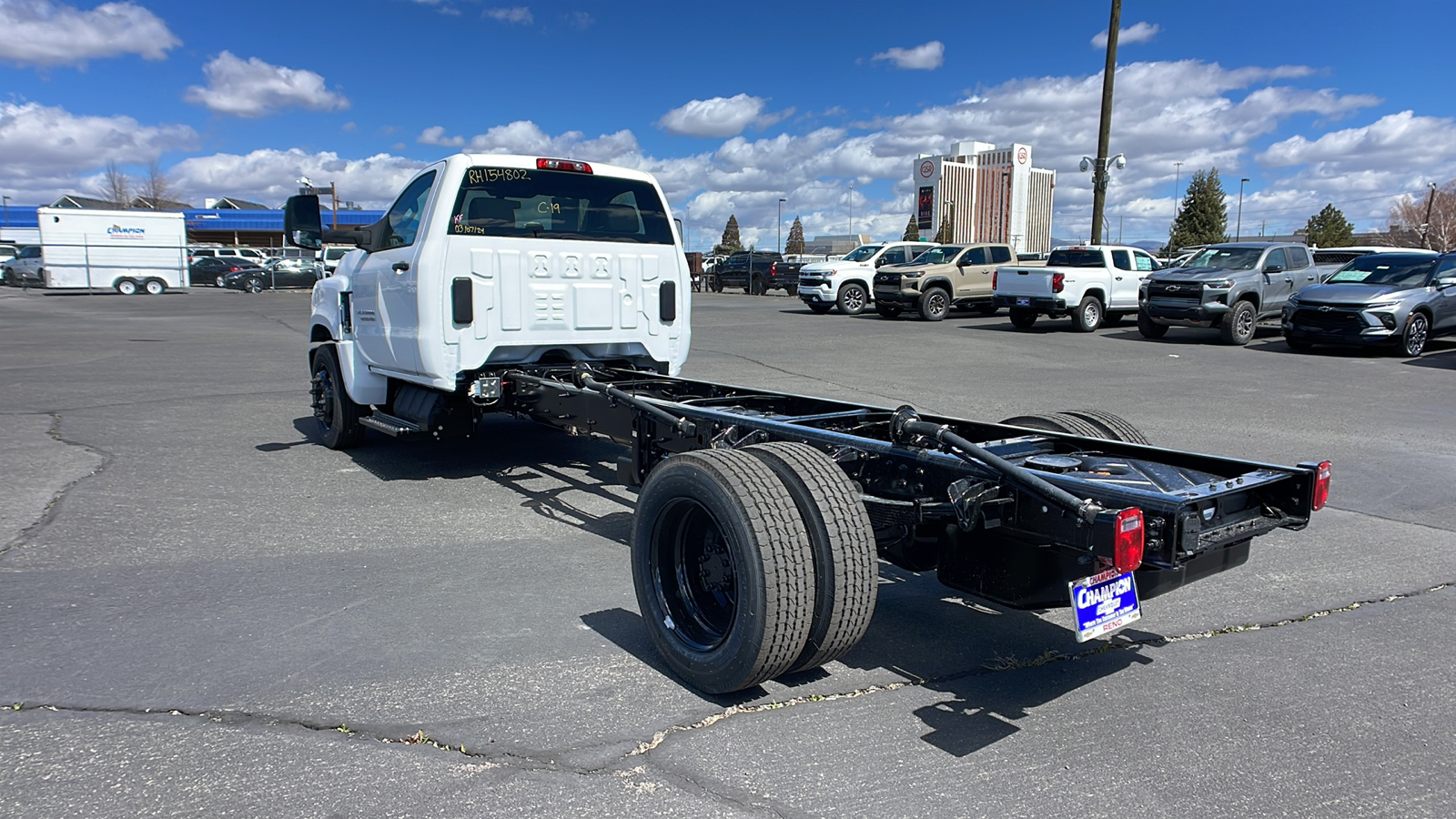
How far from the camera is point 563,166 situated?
683 centimetres

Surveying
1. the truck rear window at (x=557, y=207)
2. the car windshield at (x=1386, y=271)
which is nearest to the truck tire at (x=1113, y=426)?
the truck rear window at (x=557, y=207)

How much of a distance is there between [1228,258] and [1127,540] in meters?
18.9

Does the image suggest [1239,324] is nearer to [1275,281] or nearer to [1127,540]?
[1275,281]

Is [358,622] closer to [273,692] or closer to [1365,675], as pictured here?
[273,692]

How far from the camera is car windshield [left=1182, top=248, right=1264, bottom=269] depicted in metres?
18.9

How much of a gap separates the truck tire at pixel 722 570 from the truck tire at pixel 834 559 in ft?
0.14

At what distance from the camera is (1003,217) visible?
107125 mm

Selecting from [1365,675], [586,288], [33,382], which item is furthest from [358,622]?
[33,382]

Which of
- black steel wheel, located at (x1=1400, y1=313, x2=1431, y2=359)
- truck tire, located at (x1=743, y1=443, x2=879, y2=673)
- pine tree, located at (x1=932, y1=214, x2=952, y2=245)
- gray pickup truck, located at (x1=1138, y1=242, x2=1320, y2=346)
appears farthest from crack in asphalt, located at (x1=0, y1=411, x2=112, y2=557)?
pine tree, located at (x1=932, y1=214, x2=952, y2=245)

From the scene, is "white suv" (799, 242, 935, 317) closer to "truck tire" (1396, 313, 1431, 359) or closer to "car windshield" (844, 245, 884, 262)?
"car windshield" (844, 245, 884, 262)

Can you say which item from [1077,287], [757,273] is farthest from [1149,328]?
[757,273]

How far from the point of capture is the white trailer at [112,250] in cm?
3769

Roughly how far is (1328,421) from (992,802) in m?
8.83

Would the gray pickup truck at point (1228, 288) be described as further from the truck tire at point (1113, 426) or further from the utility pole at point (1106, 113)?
the truck tire at point (1113, 426)
